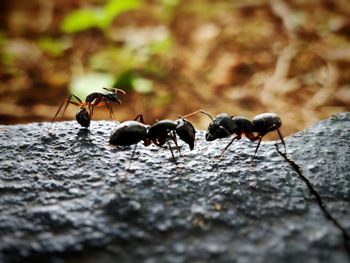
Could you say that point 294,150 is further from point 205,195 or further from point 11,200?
point 11,200

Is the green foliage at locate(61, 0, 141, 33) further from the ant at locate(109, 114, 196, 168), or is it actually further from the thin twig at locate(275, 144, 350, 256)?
the thin twig at locate(275, 144, 350, 256)

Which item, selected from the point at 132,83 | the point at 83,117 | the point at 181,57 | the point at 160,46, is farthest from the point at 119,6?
the point at 83,117

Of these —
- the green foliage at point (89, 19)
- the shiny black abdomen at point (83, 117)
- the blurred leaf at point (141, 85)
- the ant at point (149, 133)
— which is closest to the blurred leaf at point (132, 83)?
the blurred leaf at point (141, 85)

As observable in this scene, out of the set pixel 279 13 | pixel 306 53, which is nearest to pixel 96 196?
pixel 306 53

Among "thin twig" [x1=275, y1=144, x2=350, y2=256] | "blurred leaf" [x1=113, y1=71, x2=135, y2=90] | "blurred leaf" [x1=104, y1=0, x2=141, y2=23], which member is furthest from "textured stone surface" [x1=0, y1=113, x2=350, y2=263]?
"blurred leaf" [x1=104, y1=0, x2=141, y2=23]

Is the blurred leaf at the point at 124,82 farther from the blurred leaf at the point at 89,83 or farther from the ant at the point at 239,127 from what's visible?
the ant at the point at 239,127

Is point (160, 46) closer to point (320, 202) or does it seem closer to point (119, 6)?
point (119, 6)
